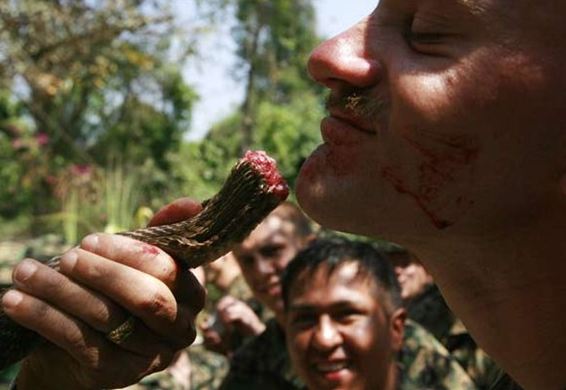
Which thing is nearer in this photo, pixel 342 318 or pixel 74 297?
pixel 74 297

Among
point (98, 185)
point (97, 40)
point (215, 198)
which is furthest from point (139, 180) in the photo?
point (215, 198)

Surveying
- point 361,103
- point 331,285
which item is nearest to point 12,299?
point 361,103

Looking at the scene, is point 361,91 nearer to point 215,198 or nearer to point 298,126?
point 215,198

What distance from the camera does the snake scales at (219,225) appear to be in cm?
177

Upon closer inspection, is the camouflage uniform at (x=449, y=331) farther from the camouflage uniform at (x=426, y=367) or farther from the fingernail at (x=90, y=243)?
the fingernail at (x=90, y=243)

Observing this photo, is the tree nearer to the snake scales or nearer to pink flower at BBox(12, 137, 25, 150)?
pink flower at BBox(12, 137, 25, 150)

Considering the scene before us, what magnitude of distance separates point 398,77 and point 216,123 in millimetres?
21936

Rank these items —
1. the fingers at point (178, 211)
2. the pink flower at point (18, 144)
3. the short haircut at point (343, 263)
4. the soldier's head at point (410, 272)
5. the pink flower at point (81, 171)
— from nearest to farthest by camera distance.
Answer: the fingers at point (178, 211)
the short haircut at point (343, 263)
the soldier's head at point (410, 272)
the pink flower at point (81, 171)
the pink flower at point (18, 144)

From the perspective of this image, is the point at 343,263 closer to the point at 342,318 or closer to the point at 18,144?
the point at 342,318

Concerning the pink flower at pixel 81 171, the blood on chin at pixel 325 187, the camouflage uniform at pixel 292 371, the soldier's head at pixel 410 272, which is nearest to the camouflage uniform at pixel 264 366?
the camouflage uniform at pixel 292 371

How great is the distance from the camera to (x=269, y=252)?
18.0 feet

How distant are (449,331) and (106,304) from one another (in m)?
3.72

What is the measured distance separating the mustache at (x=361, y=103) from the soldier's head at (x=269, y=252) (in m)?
3.64

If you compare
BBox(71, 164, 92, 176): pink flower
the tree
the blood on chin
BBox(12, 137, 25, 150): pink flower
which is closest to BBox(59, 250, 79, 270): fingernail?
the blood on chin
